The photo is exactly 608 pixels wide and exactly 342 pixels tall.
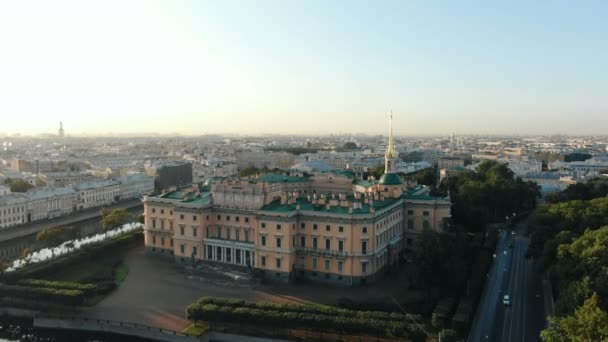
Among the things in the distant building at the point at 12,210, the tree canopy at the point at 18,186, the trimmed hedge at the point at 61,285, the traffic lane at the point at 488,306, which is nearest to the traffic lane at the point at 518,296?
the traffic lane at the point at 488,306

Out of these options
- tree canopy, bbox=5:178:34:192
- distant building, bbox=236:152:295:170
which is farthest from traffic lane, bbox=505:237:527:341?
distant building, bbox=236:152:295:170

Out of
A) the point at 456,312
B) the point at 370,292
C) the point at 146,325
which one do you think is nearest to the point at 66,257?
the point at 146,325

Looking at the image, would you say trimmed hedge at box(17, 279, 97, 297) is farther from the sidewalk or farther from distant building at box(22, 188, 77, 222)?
distant building at box(22, 188, 77, 222)

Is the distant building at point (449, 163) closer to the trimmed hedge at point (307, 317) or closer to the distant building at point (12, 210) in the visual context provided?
the distant building at point (12, 210)

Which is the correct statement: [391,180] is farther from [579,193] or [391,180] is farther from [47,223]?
[47,223]

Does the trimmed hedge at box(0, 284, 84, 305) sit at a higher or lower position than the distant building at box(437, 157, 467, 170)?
lower

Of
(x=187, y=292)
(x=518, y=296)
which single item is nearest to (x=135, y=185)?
(x=187, y=292)
